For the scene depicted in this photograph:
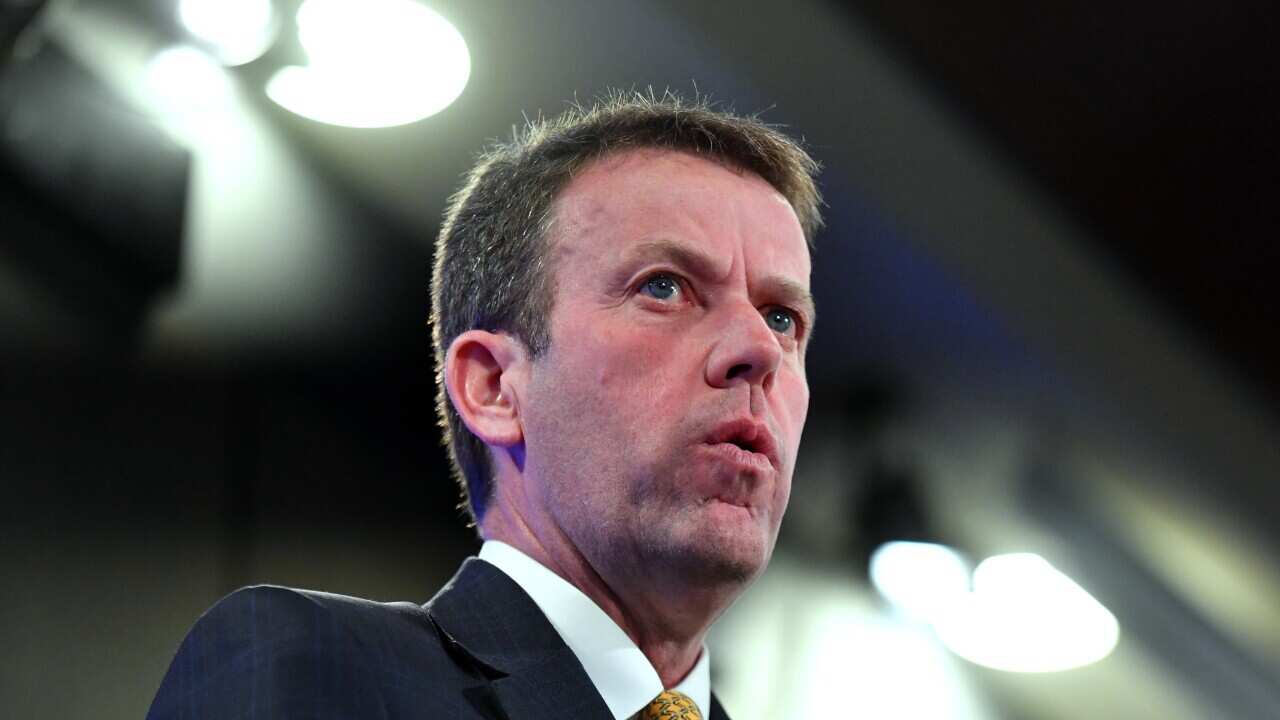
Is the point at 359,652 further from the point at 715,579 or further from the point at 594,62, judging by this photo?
the point at 594,62

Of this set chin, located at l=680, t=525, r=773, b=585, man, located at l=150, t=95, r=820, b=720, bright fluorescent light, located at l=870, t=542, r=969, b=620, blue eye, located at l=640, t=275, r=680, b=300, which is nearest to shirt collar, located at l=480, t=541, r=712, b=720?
man, located at l=150, t=95, r=820, b=720

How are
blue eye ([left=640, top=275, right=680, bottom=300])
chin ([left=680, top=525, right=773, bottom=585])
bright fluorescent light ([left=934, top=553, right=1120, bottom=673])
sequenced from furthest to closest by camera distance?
bright fluorescent light ([left=934, top=553, right=1120, bottom=673]) < blue eye ([left=640, top=275, right=680, bottom=300]) < chin ([left=680, top=525, right=773, bottom=585])

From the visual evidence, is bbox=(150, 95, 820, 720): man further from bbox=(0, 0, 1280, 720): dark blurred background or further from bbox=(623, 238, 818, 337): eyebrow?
bbox=(0, 0, 1280, 720): dark blurred background

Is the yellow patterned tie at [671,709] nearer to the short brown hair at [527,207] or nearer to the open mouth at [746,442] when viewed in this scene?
the open mouth at [746,442]

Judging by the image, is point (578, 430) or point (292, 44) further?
point (292, 44)

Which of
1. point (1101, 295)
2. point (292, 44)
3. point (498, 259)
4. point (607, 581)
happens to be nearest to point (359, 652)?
point (607, 581)

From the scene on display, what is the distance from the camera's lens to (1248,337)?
3785mm

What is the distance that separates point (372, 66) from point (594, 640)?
5.62 ft

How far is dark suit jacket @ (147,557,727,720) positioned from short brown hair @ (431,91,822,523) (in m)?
0.31

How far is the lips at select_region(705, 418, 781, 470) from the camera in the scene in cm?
154

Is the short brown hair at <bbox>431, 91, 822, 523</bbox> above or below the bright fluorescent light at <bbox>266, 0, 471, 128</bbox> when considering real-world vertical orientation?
below

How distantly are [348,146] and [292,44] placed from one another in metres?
0.34

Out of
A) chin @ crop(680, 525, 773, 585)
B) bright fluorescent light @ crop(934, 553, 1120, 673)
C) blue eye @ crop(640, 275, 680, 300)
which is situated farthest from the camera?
bright fluorescent light @ crop(934, 553, 1120, 673)

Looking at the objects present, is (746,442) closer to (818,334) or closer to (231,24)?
(231,24)
